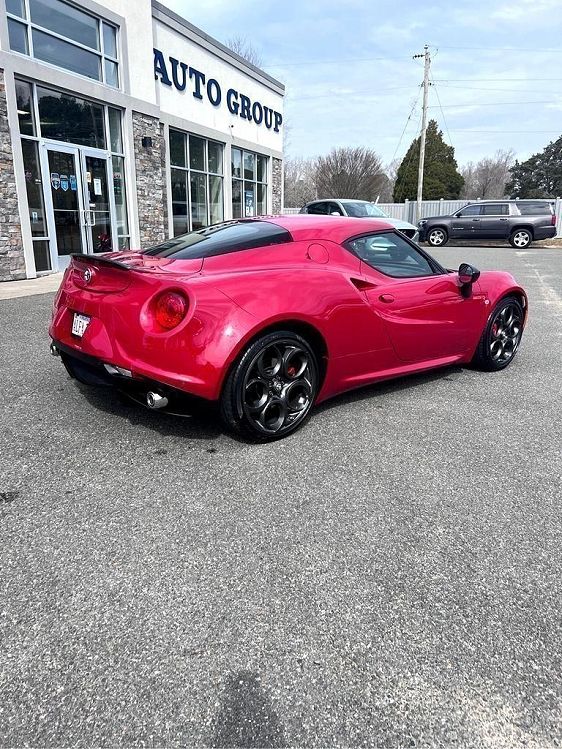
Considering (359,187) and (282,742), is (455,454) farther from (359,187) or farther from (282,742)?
(359,187)

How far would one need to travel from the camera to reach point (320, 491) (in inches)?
106

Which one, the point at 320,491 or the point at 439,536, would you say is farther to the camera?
the point at 320,491

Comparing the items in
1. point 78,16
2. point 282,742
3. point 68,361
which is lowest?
point 282,742

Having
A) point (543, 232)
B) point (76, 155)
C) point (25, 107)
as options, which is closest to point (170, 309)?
point (25, 107)

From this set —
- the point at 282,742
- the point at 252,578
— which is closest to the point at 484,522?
the point at 252,578

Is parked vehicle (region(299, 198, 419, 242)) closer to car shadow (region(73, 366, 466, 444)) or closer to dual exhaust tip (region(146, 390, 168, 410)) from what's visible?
→ car shadow (region(73, 366, 466, 444))

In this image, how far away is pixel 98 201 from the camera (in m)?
12.0

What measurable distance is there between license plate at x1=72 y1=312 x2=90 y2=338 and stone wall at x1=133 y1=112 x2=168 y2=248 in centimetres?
1085

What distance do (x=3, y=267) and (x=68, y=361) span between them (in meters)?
7.73

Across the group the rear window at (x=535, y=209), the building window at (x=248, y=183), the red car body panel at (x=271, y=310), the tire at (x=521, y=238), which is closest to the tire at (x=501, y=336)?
the red car body panel at (x=271, y=310)

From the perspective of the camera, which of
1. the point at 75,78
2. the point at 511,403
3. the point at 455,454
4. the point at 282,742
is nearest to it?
the point at 282,742

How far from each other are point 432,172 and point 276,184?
3602 cm

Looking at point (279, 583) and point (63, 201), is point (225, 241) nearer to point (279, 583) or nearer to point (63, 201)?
point (279, 583)

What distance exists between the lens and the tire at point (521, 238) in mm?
22281
